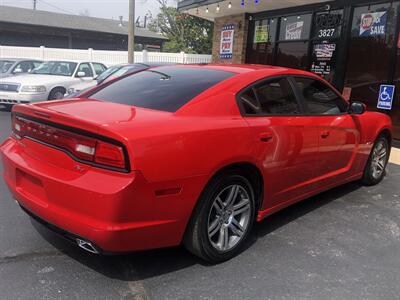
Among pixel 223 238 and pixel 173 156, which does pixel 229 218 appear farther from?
pixel 173 156

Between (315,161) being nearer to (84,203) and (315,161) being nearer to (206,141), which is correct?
(206,141)

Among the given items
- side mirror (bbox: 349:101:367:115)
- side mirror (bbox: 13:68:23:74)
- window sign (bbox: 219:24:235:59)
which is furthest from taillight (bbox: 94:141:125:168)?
side mirror (bbox: 13:68:23:74)

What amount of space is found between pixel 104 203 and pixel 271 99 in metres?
1.90

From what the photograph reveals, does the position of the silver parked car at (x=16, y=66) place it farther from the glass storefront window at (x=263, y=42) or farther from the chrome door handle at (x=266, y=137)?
the chrome door handle at (x=266, y=137)

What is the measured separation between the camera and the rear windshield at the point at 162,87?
349 cm

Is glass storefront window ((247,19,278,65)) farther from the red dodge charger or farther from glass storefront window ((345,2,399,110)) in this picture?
the red dodge charger

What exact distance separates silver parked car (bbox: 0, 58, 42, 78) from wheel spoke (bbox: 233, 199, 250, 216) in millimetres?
11979

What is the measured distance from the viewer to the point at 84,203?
2.75m

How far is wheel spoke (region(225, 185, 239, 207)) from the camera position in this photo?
3.42m

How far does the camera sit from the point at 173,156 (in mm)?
2881

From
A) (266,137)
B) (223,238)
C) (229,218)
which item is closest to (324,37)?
(266,137)

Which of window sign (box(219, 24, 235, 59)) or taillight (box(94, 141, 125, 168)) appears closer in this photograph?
taillight (box(94, 141, 125, 168))

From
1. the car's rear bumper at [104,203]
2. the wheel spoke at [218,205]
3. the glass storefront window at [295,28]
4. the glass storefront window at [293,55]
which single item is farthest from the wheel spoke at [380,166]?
the glass storefront window at [295,28]

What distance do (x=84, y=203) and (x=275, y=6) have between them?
9.98m
